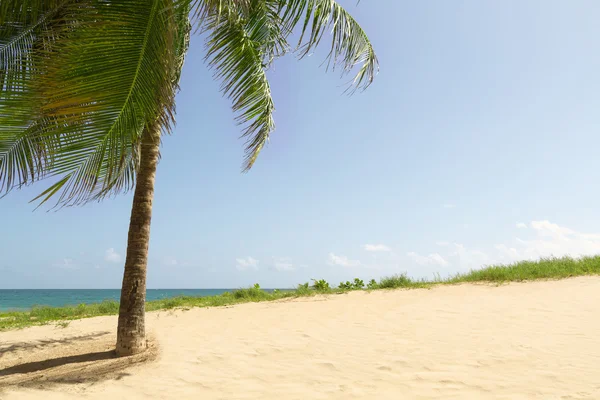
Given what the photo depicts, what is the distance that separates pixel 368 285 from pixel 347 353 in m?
7.62

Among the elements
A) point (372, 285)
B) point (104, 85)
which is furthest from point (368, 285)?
point (104, 85)

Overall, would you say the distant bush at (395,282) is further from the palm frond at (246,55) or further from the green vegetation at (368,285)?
the palm frond at (246,55)

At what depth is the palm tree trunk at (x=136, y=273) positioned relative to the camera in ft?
19.6

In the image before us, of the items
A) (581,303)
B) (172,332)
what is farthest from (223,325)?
(581,303)

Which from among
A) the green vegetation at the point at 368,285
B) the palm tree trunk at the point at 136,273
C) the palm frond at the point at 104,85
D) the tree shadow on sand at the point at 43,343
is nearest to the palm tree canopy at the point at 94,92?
the palm frond at the point at 104,85

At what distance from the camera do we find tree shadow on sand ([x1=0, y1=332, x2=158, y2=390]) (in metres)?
5.05

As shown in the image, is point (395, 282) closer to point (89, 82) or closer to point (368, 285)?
point (368, 285)

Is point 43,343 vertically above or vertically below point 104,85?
below

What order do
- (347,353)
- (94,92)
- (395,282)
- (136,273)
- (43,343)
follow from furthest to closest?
(395,282), (43,343), (136,273), (347,353), (94,92)

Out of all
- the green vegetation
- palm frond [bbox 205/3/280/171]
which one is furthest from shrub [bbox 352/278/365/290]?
palm frond [bbox 205/3/280/171]

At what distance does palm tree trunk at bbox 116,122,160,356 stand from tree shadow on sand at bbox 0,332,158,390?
255mm

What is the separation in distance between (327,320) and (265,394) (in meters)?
3.85

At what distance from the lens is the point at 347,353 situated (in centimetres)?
592

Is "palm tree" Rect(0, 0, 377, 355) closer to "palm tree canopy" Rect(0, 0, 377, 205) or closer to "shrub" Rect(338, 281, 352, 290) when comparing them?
"palm tree canopy" Rect(0, 0, 377, 205)
